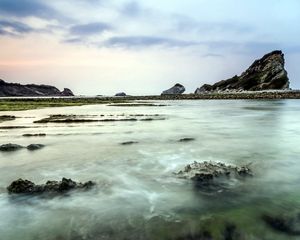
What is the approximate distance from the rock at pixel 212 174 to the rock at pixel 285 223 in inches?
93.5

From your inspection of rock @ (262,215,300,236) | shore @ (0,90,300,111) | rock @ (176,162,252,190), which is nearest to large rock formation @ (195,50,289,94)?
shore @ (0,90,300,111)

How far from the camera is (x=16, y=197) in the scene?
1020 cm

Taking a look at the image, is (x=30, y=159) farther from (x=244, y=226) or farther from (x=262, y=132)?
(x=262, y=132)

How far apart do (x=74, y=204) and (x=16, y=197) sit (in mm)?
1830

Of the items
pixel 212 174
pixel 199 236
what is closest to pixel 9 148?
pixel 212 174

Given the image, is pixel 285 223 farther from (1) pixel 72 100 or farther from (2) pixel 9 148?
(1) pixel 72 100

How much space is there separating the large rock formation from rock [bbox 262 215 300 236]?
150670 mm

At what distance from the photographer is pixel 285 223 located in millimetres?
8156

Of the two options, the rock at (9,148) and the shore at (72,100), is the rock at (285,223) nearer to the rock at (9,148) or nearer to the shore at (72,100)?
the rock at (9,148)

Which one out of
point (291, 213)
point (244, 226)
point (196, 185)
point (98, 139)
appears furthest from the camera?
point (98, 139)

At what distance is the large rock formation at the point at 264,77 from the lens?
152750mm

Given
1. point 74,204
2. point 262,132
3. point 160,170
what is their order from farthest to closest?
point 262,132
point 160,170
point 74,204

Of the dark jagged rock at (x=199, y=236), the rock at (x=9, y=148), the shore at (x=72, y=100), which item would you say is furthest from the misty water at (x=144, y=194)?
the shore at (x=72, y=100)

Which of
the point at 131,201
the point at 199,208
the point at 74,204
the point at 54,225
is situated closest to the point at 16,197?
the point at 74,204
